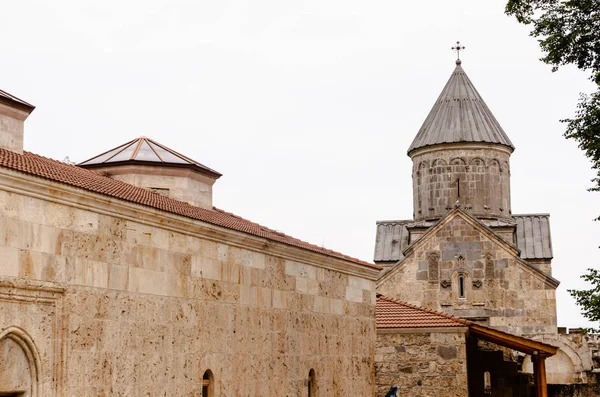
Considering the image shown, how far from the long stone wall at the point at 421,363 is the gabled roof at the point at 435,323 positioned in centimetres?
18

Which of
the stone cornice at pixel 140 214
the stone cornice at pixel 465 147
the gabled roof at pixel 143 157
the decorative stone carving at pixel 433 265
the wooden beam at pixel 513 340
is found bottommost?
the wooden beam at pixel 513 340

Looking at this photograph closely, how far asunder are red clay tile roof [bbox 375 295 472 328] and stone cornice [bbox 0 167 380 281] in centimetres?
316

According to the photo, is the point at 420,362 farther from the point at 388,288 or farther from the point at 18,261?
the point at 388,288

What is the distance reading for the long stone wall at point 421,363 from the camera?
18562 mm

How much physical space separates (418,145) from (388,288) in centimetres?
693

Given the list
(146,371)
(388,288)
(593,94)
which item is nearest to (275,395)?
(146,371)

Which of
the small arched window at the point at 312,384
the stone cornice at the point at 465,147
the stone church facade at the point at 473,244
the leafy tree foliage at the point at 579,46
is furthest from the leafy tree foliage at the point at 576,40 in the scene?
the stone cornice at the point at 465,147

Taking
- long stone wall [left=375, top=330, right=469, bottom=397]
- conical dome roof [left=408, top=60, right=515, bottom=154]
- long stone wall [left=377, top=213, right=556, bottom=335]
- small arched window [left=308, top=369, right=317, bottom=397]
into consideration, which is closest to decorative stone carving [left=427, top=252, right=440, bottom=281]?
long stone wall [left=377, top=213, right=556, bottom=335]

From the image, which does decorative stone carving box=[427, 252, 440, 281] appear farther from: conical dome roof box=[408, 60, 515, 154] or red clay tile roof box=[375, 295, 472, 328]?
red clay tile roof box=[375, 295, 472, 328]

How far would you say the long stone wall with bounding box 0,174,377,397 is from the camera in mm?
9805

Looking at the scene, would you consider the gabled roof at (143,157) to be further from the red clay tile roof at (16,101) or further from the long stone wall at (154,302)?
the red clay tile roof at (16,101)

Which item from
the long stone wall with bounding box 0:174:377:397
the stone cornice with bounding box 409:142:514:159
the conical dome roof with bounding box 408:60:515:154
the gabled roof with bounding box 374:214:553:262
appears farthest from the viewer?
the gabled roof with bounding box 374:214:553:262

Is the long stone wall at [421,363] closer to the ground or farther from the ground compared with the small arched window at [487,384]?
farther from the ground

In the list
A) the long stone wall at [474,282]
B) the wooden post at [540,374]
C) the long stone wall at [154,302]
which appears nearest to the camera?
the long stone wall at [154,302]
